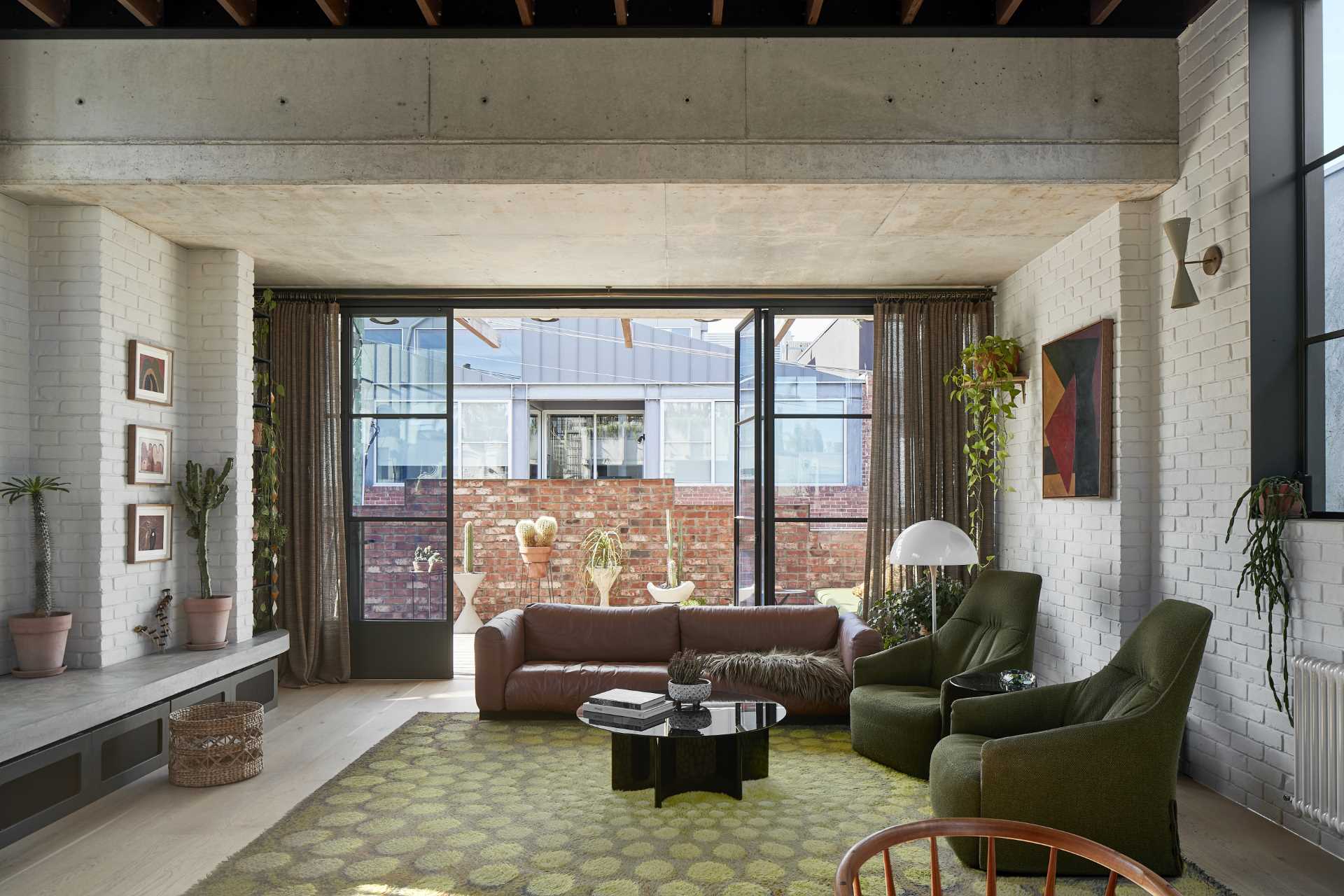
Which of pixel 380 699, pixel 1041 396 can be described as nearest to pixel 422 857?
pixel 380 699

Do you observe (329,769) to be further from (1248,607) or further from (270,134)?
(1248,607)

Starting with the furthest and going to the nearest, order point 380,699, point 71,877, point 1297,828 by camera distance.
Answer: point 380,699, point 1297,828, point 71,877

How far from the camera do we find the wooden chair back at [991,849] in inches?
52.6

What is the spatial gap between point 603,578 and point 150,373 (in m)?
5.18

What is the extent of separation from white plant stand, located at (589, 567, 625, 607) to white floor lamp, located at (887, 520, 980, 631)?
15.1 feet

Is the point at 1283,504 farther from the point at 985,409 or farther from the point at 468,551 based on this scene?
the point at 468,551

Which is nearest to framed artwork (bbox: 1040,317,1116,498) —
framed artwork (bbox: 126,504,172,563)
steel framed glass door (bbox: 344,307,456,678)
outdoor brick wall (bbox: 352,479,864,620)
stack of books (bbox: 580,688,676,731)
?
stack of books (bbox: 580,688,676,731)

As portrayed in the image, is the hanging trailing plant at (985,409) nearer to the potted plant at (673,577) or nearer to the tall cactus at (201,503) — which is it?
the potted plant at (673,577)

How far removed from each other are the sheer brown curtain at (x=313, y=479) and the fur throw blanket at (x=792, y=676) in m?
2.85

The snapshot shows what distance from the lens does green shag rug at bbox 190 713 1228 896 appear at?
3.19 meters

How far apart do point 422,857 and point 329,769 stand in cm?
136

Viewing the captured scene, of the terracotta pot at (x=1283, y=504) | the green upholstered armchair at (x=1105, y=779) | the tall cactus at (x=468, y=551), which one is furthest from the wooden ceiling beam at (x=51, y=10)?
the tall cactus at (x=468, y=551)

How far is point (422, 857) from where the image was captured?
3.44m

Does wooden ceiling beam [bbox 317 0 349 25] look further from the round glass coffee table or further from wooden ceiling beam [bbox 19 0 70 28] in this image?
the round glass coffee table
